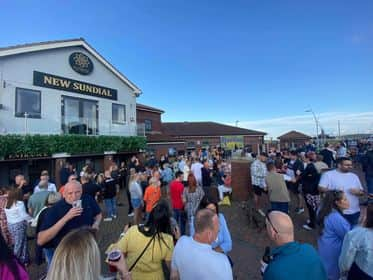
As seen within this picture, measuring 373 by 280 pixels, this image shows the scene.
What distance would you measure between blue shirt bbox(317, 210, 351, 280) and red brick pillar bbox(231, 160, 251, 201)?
292 inches

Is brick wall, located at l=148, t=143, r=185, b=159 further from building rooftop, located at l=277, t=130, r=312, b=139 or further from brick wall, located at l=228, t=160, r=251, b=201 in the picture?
building rooftop, located at l=277, t=130, r=312, b=139

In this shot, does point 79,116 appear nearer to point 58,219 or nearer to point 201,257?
point 58,219

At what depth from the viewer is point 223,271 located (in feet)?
6.68

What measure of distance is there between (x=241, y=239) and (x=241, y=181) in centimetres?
450

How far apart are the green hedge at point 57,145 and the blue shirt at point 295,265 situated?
12408mm

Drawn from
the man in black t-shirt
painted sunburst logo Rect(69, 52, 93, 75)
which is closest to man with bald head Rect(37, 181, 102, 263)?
the man in black t-shirt

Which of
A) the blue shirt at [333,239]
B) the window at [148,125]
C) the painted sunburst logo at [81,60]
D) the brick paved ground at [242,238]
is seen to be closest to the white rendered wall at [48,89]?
the painted sunburst logo at [81,60]

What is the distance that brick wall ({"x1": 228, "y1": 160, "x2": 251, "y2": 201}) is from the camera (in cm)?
1066

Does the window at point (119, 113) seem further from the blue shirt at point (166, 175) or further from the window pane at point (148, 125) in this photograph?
the blue shirt at point (166, 175)

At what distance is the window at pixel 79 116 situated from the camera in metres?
14.9

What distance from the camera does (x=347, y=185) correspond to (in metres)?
4.61

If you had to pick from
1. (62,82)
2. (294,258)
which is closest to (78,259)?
(294,258)

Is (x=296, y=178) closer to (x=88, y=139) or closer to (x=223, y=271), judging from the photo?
(x=223, y=271)

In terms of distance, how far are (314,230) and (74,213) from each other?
21.1ft
